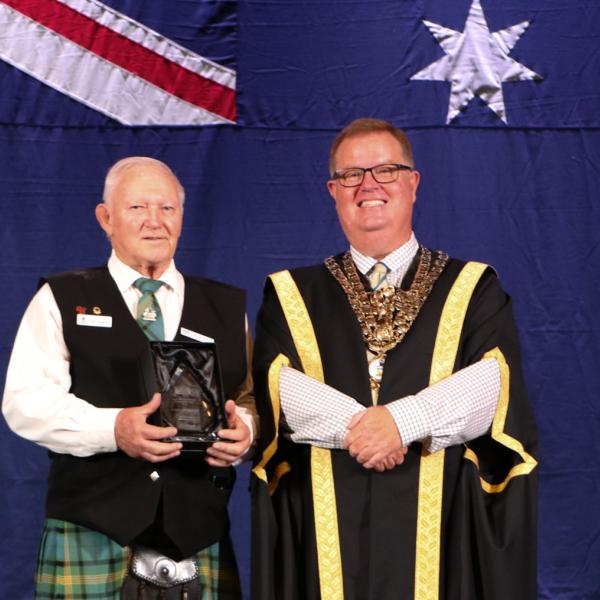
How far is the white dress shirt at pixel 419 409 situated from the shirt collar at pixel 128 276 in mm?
418

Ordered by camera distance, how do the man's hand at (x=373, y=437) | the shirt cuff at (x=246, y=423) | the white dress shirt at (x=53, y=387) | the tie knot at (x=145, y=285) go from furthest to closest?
the tie knot at (x=145, y=285)
the shirt cuff at (x=246, y=423)
the white dress shirt at (x=53, y=387)
the man's hand at (x=373, y=437)

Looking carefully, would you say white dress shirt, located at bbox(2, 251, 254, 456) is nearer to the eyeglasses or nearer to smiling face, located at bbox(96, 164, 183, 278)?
smiling face, located at bbox(96, 164, 183, 278)

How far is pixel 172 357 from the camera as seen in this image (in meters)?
2.52

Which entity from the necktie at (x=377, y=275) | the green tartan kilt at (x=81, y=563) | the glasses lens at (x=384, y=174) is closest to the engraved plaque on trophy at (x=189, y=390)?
the green tartan kilt at (x=81, y=563)

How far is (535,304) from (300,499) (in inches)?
73.3

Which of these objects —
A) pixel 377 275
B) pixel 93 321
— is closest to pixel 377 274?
pixel 377 275

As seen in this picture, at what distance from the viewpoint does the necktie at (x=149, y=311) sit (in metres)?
2.77

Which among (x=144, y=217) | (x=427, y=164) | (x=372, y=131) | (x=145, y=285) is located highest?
(x=427, y=164)

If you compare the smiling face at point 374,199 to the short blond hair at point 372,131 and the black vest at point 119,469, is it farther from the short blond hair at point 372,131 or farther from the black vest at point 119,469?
the black vest at point 119,469

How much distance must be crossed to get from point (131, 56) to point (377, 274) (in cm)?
186

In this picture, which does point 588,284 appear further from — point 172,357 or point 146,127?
point 172,357

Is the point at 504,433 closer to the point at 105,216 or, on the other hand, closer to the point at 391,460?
the point at 391,460

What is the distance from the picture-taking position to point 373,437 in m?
2.48

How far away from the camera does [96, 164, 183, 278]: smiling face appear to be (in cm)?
282
